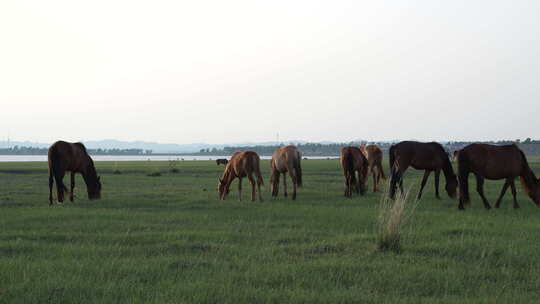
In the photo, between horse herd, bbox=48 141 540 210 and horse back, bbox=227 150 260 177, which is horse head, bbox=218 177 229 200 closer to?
horse herd, bbox=48 141 540 210

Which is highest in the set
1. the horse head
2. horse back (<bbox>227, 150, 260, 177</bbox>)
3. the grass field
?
horse back (<bbox>227, 150, 260, 177</bbox>)

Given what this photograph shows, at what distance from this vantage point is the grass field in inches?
255

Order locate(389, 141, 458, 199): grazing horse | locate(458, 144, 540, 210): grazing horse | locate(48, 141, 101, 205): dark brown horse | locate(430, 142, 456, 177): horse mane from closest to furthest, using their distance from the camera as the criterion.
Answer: locate(458, 144, 540, 210): grazing horse, locate(48, 141, 101, 205): dark brown horse, locate(389, 141, 458, 199): grazing horse, locate(430, 142, 456, 177): horse mane

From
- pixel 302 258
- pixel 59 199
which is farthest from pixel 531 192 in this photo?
pixel 59 199

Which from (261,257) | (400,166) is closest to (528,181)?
(400,166)

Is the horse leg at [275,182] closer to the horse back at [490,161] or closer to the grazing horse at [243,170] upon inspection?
the grazing horse at [243,170]

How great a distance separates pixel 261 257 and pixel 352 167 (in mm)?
11294

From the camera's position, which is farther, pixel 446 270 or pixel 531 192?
pixel 531 192

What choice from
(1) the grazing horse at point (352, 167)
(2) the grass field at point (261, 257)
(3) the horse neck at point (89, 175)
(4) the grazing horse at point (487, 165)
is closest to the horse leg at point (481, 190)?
(4) the grazing horse at point (487, 165)

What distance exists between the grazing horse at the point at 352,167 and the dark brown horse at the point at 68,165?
30.6ft

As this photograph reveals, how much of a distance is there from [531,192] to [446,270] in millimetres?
10379

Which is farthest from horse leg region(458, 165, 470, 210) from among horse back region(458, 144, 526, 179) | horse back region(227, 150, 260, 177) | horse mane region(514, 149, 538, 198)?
horse back region(227, 150, 260, 177)

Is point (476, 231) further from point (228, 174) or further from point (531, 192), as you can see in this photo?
point (228, 174)

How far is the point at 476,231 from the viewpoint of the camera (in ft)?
36.3
